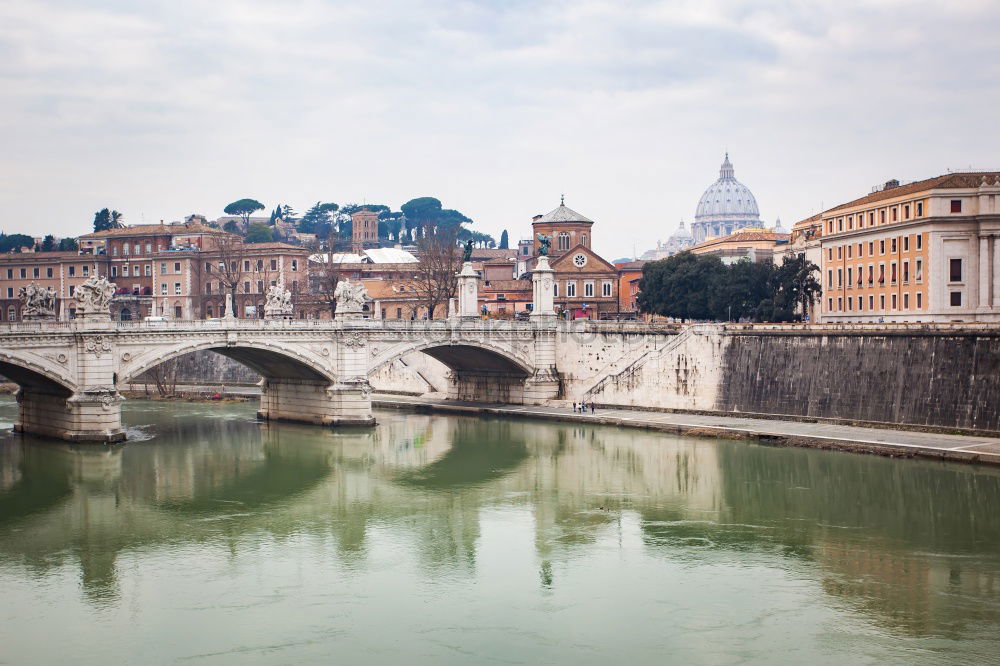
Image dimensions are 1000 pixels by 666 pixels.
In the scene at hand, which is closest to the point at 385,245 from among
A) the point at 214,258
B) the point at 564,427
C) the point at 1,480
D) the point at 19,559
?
the point at 214,258

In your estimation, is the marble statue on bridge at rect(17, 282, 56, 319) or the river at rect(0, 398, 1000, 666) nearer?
the river at rect(0, 398, 1000, 666)

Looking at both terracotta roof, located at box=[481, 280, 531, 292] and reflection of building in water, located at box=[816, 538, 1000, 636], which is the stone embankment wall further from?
terracotta roof, located at box=[481, 280, 531, 292]

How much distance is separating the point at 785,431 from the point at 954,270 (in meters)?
14.7

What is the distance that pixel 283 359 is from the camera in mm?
45125

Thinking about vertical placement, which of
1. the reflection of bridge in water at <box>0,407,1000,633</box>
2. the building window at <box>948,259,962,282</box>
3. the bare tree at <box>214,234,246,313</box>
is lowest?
the reflection of bridge in water at <box>0,407,1000,633</box>

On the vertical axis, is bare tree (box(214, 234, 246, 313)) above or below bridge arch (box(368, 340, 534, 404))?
above

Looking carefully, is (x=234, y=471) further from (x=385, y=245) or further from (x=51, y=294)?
(x=385, y=245)

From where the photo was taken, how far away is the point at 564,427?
149ft

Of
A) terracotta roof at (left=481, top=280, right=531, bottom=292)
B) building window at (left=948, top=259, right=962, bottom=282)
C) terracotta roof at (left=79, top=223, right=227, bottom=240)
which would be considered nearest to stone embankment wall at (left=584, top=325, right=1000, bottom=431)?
building window at (left=948, top=259, right=962, bottom=282)

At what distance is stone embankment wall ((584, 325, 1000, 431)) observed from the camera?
36.4 metres

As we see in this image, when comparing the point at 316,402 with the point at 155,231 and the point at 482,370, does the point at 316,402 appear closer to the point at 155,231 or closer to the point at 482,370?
the point at 482,370

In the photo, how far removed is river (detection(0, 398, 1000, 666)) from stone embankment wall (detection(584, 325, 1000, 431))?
448 centimetres

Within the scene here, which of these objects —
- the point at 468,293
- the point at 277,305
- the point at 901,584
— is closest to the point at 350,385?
the point at 277,305

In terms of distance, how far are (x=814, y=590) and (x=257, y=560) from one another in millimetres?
12089
